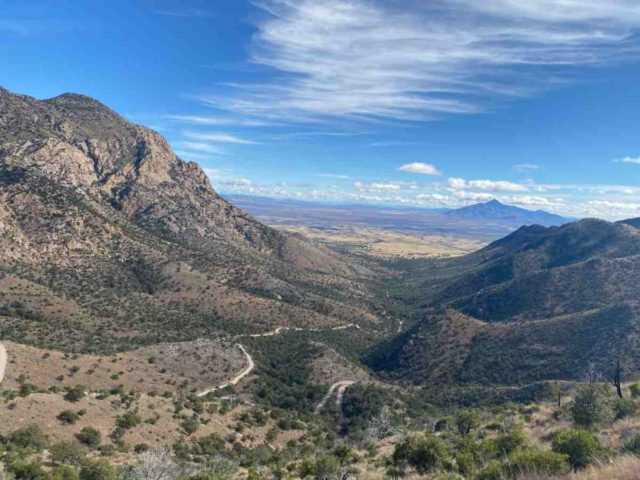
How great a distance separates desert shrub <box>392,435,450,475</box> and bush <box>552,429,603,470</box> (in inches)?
276

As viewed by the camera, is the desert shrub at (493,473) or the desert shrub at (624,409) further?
the desert shrub at (624,409)

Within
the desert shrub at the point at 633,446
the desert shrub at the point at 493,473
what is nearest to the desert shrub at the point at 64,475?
the desert shrub at the point at 493,473

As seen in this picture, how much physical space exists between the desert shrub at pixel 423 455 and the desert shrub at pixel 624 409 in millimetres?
12419

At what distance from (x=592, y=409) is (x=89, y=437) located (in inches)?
1516

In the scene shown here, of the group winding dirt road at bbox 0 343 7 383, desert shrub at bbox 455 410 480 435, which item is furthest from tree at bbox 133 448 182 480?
winding dirt road at bbox 0 343 7 383

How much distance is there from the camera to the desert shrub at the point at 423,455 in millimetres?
25239

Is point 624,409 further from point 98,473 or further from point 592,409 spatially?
point 98,473

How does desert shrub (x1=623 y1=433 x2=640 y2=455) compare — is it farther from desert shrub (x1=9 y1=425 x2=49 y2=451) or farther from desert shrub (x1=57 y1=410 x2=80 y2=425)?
desert shrub (x1=57 y1=410 x2=80 y2=425)

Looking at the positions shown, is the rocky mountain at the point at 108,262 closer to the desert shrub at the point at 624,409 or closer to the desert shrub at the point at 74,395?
the desert shrub at the point at 74,395

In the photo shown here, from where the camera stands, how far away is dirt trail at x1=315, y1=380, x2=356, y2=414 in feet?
245

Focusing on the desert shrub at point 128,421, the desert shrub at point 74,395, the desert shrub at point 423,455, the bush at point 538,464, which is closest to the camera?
the bush at point 538,464

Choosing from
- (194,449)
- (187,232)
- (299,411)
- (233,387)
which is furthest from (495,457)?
(187,232)

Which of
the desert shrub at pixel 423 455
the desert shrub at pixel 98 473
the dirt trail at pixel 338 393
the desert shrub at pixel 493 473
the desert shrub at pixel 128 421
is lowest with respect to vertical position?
the dirt trail at pixel 338 393

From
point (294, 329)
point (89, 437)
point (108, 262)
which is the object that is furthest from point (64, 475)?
point (108, 262)
